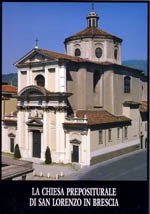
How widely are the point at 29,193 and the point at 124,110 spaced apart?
6110 millimetres

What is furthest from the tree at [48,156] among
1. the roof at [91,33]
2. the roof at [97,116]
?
the roof at [91,33]

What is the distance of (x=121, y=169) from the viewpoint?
12.7 metres

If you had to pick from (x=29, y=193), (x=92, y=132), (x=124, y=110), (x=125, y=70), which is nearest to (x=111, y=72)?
(x=125, y=70)

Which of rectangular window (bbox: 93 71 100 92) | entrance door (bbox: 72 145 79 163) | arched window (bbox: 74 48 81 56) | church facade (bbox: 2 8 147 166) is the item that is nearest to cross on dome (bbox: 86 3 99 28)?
church facade (bbox: 2 8 147 166)

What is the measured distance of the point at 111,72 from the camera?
14906mm

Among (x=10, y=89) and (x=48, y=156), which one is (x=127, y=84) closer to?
(x=48, y=156)

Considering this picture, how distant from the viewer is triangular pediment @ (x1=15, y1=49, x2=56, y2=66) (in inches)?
513

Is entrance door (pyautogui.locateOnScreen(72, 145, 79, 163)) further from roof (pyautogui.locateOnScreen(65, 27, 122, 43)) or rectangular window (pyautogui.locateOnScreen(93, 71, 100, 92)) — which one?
roof (pyautogui.locateOnScreen(65, 27, 122, 43))

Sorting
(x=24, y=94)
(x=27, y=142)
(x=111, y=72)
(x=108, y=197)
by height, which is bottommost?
(x=108, y=197)

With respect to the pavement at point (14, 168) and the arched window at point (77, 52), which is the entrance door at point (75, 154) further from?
the arched window at point (77, 52)

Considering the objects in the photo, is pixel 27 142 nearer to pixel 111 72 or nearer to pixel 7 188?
pixel 7 188

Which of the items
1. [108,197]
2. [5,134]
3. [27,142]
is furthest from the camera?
[27,142]

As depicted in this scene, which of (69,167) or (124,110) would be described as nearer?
(69,167)

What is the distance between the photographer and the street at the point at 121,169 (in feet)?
39.0
